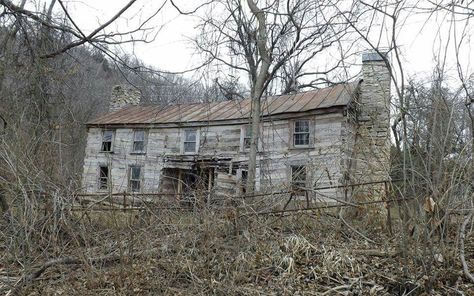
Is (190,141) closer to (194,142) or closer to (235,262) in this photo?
(194,142)

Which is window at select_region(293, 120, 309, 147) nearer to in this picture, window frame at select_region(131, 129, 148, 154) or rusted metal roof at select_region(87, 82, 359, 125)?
rusted metal roof at select_region(87, 82, 359, 125)

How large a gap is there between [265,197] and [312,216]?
0.83 meters

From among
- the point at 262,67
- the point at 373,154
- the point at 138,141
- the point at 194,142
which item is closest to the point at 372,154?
the point at 373,154

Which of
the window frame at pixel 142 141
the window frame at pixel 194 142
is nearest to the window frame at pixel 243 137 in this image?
the window frame at pixel 194 142

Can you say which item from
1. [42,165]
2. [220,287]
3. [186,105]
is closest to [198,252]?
[220,287]

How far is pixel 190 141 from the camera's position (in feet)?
64.2

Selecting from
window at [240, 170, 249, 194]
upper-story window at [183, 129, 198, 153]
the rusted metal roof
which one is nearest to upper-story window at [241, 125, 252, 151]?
the rusted metal roof

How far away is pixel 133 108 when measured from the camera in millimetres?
24234

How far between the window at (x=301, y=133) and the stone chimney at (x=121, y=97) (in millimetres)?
12026

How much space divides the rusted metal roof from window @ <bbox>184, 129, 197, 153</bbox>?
2.11ft

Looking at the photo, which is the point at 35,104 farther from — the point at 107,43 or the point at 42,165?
the point at 107,43

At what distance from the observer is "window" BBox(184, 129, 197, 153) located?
19.6 m

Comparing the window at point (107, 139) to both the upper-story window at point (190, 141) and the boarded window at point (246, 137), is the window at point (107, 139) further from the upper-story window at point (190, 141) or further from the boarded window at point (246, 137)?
the boarded window at point (246, 137)

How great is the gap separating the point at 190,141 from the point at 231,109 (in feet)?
8.33
